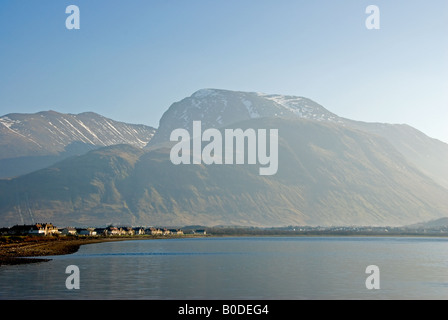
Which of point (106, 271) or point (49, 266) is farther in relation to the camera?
point (49, 266)

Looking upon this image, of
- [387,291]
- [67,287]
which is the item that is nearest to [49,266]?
[67,287]

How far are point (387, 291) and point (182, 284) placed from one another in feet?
70.1
